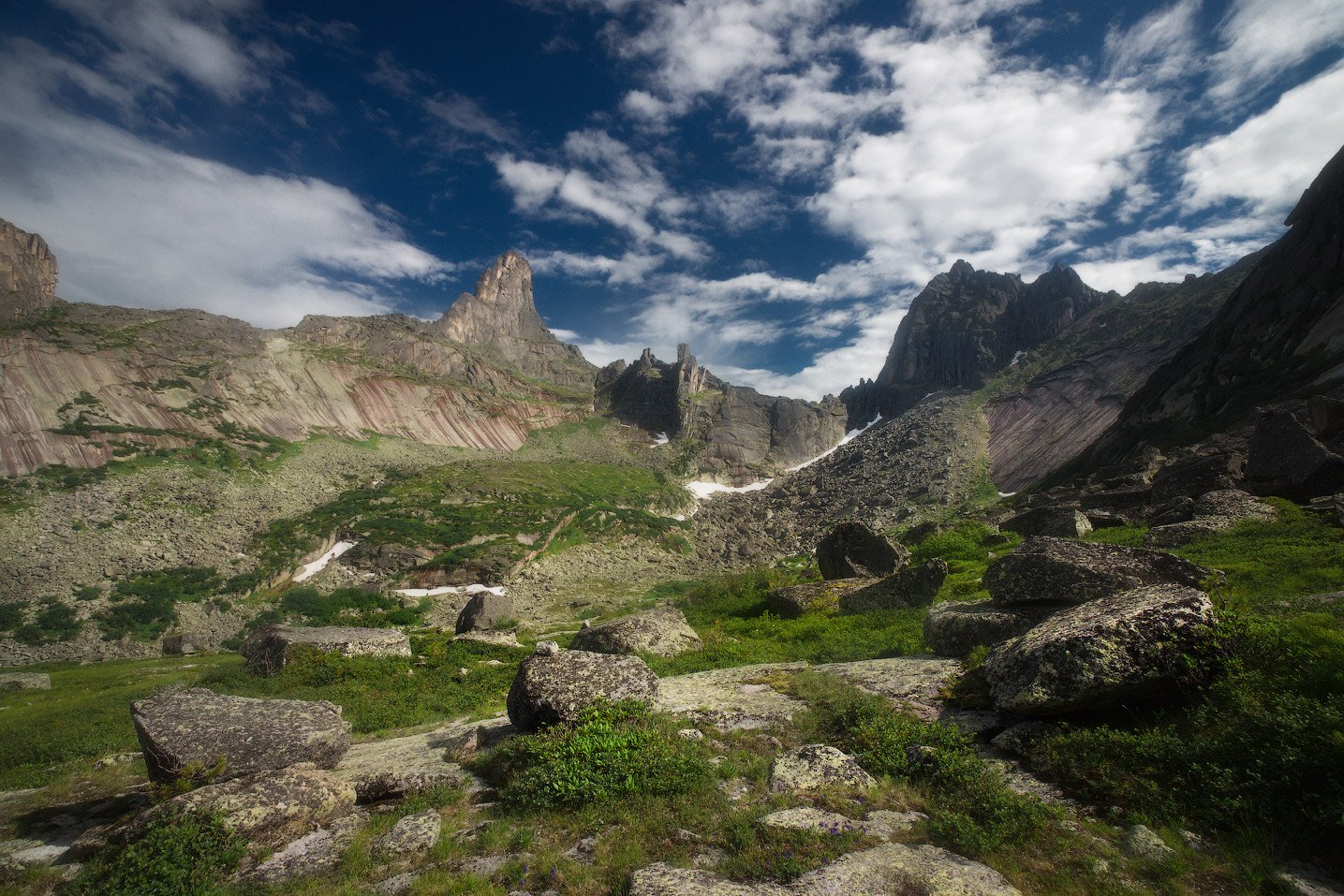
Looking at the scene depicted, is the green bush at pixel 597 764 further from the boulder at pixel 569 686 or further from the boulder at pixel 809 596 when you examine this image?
the boulder at pixel 809 596

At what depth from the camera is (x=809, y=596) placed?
893 inches

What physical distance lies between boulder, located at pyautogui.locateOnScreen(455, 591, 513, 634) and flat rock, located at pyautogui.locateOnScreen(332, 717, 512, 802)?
66.9 feet

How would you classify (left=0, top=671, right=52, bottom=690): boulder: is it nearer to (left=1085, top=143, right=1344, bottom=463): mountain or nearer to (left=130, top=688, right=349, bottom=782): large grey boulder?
(left=130, top=688, right=349, bottom=782): large grey boulder

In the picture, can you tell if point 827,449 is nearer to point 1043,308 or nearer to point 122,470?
point 1043,308

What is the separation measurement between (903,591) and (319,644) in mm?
23186

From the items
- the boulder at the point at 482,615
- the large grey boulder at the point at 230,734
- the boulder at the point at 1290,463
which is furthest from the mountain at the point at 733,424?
the large grey boulder at the point at 230,734

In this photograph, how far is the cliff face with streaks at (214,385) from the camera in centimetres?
7706

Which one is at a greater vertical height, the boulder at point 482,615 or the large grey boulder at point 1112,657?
the large grey boulder at point 1112,657

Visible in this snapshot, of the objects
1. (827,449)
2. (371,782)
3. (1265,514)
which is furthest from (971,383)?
(371,782)

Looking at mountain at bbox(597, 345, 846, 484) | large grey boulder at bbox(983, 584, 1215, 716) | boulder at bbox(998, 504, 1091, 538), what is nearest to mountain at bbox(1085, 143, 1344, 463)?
boulder at bbox(998, 504, 1091, 538)

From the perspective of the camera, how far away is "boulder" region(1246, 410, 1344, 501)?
69.5 feet

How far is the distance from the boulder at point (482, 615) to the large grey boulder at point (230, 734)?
22.0m

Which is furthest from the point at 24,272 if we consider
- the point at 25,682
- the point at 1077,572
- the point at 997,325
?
the point at 997,325

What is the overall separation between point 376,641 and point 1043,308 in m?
208
